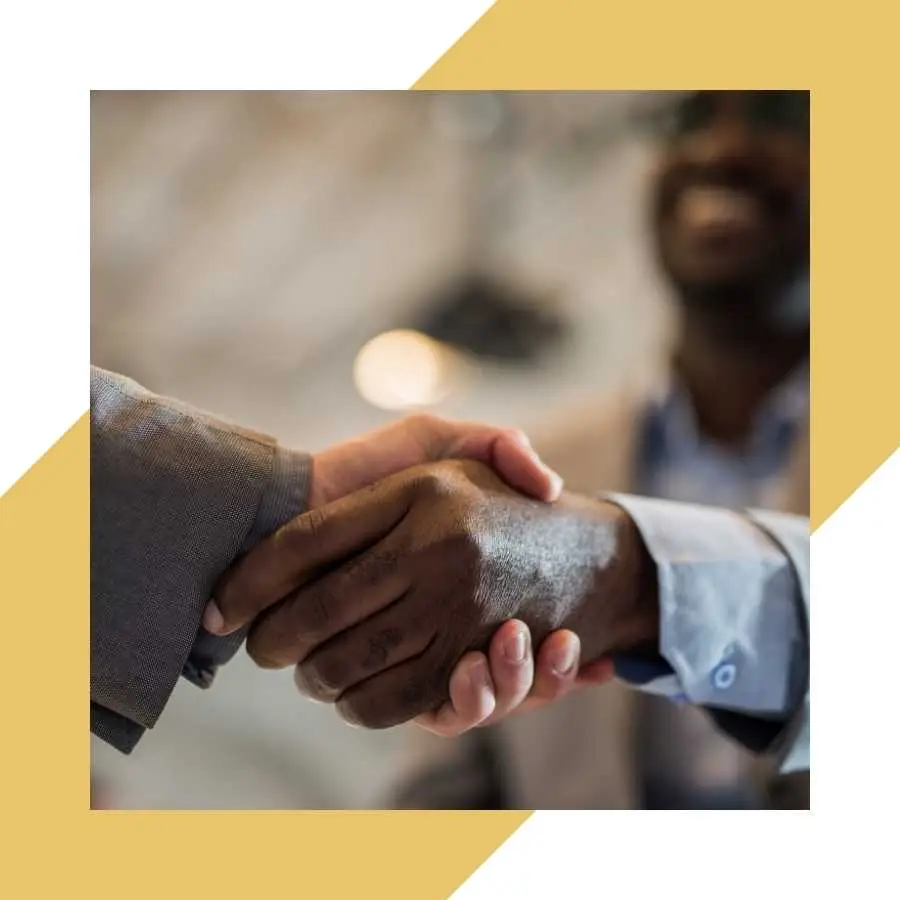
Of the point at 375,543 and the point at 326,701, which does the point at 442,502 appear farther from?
the point at 326,701

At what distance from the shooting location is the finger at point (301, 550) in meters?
0.91

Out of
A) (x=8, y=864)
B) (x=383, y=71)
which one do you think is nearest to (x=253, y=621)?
(x=8, y=864)

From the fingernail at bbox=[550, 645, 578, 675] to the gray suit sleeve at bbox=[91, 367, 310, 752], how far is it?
28 centimetres

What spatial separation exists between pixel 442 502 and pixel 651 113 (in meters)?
0.53

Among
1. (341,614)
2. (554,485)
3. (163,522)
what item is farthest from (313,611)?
(554,485)

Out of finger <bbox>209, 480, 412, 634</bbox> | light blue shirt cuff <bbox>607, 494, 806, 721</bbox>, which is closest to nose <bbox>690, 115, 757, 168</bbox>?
light blue shirt cuff <bbox>607, 494, 806, 721</bbox>

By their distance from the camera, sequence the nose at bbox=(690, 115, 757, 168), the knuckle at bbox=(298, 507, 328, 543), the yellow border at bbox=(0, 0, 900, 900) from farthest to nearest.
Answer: the nose at bbox=(690, 115, 757, 168), the yellow border at bbox=(0, 0, 900, 900), the knuckle at bbox=(298, 507, 328, 543)

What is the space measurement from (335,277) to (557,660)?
48 cm

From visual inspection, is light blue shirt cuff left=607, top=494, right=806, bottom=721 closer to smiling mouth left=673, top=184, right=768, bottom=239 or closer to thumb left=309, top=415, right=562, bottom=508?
thumb left=309, top=415, right=562, bottom=508

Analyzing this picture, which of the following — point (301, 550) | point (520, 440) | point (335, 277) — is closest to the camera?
point (301, 550)

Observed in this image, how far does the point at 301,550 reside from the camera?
35.9 inches

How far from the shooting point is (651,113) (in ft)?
3.79

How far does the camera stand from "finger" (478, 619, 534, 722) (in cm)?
94

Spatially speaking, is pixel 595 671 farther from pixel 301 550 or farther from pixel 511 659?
pixel 301 550
